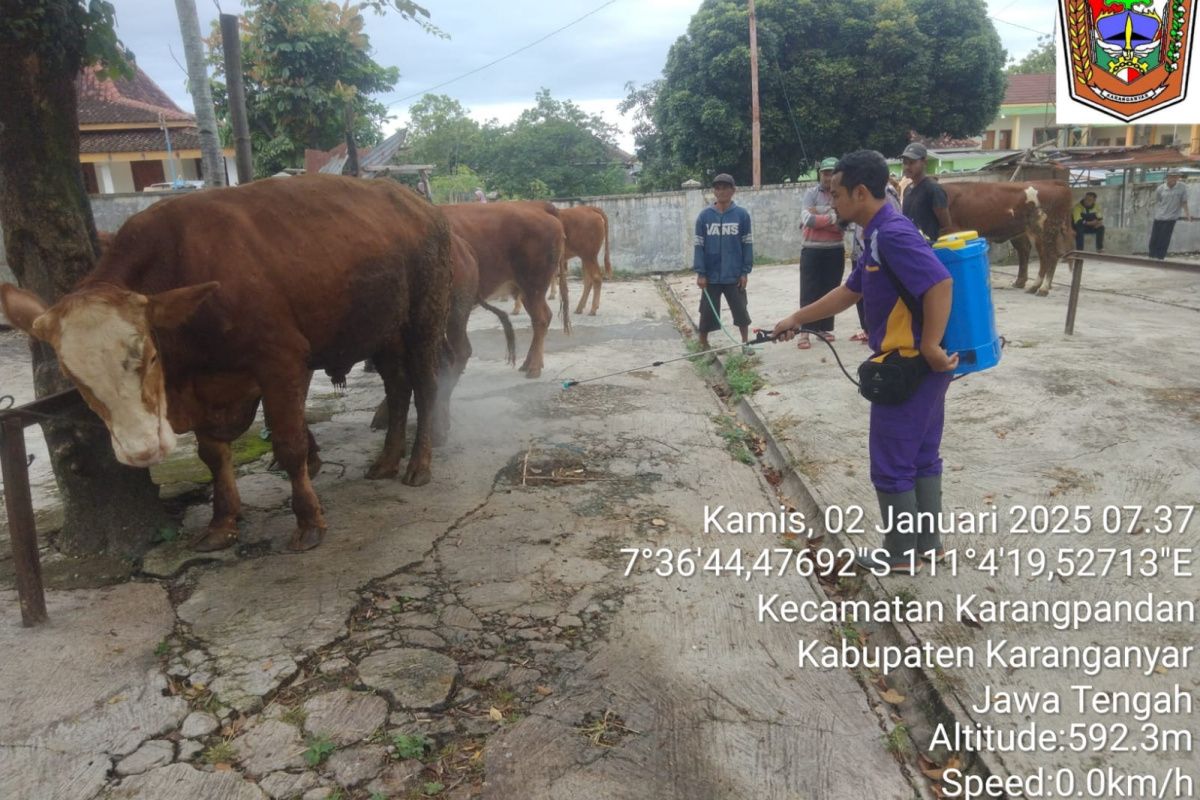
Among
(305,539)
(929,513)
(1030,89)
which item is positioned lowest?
(305,539)

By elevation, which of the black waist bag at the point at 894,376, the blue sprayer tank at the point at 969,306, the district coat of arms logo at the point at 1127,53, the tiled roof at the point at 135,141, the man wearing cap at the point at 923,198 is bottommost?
the black waist bag at the point at 894,376

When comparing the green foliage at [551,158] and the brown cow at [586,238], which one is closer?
the brown cow at [586,238]

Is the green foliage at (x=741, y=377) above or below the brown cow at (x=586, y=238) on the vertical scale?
below

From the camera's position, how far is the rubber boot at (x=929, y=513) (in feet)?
11.9

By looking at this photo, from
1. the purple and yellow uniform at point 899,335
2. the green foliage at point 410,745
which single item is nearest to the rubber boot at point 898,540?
the purple and yellow uniform at point 899,335

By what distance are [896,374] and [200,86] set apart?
25.6 feet

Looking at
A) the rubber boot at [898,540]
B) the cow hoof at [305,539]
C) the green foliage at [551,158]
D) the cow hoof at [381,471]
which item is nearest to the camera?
the rubber boot at [898,540]

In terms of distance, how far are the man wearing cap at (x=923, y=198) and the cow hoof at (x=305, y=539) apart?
6.39 metres

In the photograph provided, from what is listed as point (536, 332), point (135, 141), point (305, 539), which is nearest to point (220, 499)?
point (305, 539)

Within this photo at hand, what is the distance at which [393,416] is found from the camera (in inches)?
204

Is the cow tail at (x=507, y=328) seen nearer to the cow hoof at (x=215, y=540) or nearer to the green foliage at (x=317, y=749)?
the cow hoof at (x=215, y=540)

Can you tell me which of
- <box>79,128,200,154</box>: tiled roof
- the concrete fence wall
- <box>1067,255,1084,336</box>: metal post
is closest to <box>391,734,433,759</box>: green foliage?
<box>1067,255,1084,336</box>: metal post

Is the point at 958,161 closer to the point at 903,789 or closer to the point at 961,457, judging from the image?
the point at 961,457

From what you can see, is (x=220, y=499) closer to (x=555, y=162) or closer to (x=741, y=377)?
(x=741, y=377)
